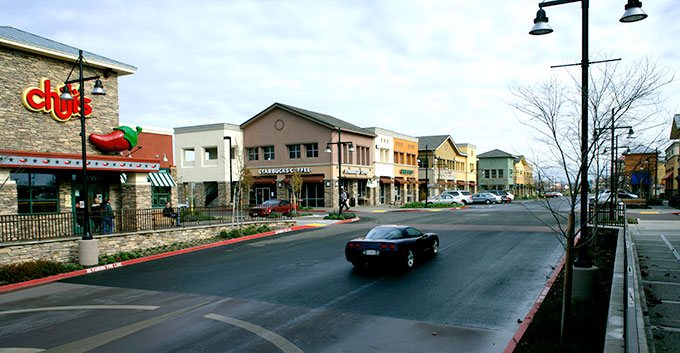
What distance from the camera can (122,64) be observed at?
20.4 metres

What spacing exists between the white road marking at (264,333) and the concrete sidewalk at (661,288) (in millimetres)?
4915

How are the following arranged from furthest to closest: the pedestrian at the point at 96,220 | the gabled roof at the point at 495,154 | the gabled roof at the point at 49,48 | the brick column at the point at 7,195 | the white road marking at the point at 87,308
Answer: the gabled roof at the point at 495,154 < the gabled roof at the point at 49,48 < the pedestrian at the point at 96,220 < the brick column at the point at 7,195 < the white road marking at the point at 87,308

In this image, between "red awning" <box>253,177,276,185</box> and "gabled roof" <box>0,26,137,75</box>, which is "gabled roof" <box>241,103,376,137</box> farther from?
"gabled roof" <box>0,26,137,75</box>

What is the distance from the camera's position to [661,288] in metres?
9.41

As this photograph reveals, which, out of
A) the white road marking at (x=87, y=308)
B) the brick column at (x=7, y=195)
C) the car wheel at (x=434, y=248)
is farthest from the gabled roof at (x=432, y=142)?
the white road marking at (x=87, y=308)

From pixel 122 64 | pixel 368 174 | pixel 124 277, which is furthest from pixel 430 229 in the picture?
pixel 368 174

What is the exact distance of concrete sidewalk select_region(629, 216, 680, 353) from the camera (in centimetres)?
643

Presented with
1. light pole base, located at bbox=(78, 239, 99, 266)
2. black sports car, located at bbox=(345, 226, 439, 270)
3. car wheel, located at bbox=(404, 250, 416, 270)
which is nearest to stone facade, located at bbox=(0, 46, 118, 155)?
light pole base, located at bbox=(78, 239, 99, 266)

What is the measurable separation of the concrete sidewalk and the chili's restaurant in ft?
56.2

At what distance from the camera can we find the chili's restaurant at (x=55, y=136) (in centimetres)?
1648

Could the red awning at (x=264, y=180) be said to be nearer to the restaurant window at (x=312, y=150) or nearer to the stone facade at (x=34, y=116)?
the restaurant window at (x=312, y=150)

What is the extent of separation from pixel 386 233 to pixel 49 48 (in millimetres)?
15475

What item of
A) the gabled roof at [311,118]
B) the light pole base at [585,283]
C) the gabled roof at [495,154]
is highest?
the gabled roof at [311,118]

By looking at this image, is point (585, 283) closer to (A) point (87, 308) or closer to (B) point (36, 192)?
(A) point (87, 308)
